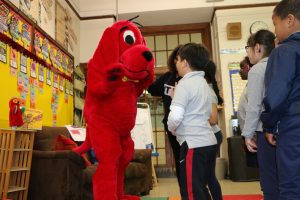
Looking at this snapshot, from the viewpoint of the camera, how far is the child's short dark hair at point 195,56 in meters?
1.72

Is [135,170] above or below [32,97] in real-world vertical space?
below

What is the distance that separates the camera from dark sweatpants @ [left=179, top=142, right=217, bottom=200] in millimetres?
1485

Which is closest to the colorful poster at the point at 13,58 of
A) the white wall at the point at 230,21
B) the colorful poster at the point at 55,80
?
the colorful poster at the point at 55,80

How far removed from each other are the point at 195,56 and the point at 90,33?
3686 mm

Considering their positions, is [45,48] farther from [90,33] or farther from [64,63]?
[90,33]

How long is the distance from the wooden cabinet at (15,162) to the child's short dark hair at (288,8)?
6.06 ft

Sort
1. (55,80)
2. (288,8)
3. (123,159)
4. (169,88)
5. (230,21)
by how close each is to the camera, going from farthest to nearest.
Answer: (230,21) < (55,80) < (169,88) < (123,159) < (288,8)

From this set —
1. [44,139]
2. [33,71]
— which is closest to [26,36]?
[33,71]

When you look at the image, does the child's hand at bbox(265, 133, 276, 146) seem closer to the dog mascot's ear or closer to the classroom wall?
the dog mascot's ear

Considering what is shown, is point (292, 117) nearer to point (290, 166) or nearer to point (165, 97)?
point (290, 166)

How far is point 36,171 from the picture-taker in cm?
247

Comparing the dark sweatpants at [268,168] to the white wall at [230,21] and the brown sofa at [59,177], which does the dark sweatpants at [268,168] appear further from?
the white wall at [230,21]

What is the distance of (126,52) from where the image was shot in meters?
1.53

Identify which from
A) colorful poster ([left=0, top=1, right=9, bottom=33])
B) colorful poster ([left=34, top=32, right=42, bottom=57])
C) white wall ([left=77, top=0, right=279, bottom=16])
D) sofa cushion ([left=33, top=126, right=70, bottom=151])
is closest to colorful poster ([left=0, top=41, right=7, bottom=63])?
colorful poster ([left=0, top=1, right=9, bottom=33])
